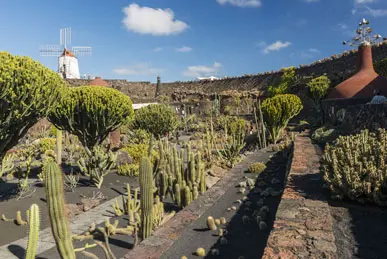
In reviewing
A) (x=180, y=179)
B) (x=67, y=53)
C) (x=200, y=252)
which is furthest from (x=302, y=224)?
(x=67, y=53)

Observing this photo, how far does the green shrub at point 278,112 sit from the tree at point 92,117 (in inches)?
254

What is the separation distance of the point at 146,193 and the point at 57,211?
148 centimetres

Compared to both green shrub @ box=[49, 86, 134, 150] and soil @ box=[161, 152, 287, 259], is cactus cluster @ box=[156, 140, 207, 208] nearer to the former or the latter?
soil @ box=[161, 152, 287, 259]

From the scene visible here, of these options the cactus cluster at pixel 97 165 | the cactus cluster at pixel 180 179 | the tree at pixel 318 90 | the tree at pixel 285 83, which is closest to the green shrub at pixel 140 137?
the cactus cluster at pixel 97 165

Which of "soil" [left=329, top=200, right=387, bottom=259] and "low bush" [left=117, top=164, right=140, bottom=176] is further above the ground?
"soil" [left=329, top=200, right=387, bottom=259]

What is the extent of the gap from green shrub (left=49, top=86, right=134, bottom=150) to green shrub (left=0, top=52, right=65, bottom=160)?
1704 millimetres

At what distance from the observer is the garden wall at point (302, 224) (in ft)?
8.48

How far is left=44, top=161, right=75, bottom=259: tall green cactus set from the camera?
336cm

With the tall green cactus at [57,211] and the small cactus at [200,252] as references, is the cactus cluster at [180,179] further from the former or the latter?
the tall green cactus at [57,211]

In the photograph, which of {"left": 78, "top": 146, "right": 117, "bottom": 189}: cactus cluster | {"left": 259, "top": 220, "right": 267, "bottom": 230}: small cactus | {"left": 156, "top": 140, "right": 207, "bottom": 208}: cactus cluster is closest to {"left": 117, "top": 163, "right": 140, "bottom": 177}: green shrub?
{"left": 78, "top": 146, "right": 117, "bottom": 189}: cactus cluster

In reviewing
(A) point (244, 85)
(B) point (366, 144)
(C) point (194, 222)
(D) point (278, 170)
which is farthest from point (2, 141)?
(A) point (244, 85)

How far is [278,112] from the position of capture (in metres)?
13.1

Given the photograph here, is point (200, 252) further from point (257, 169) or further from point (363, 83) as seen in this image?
point (363, 83)

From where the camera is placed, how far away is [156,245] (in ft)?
13.1
